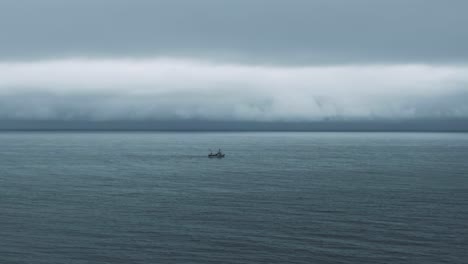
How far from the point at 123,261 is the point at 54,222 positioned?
2113 cm

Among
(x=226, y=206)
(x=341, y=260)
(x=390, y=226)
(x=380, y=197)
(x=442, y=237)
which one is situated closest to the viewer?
(x=341, y=260)

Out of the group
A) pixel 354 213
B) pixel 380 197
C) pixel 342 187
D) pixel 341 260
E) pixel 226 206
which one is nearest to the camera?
pixel 341 260

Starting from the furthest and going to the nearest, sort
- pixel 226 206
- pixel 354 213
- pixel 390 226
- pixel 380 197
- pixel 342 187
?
pixel 342 187 → pixel 380 197 → pixel 226 206 → pixel 354 213 → pixel 390 226

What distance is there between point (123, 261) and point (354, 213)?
37403 mm

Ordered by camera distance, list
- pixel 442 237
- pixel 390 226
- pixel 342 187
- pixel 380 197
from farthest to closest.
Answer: pixel 342 187 < pixel 380 197 < pixel 390 226 < pixel 442 237

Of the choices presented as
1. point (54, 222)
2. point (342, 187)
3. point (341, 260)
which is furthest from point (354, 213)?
point (54, 222)

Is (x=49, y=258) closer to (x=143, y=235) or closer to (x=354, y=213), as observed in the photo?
(x=143, y=235)

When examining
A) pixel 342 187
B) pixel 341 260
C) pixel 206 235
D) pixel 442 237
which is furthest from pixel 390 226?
pixel 342 187

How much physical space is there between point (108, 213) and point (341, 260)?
3853 centimetres

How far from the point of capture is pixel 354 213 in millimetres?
72812

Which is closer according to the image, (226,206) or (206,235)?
(206,235)

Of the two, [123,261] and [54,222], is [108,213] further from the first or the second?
[123,261]

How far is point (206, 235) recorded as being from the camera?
2354 inches

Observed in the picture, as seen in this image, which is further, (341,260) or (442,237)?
(442,237)
